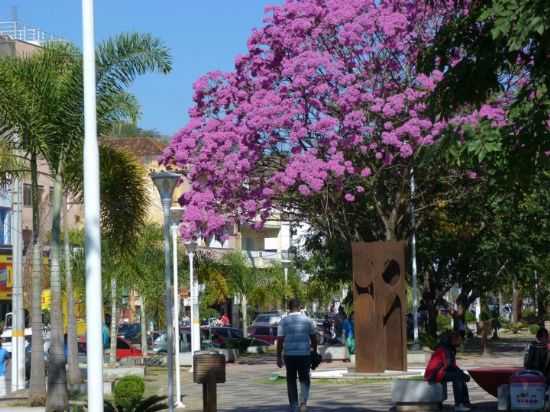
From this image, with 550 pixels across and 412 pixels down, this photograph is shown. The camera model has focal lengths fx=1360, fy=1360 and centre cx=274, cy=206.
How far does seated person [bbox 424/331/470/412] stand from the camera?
69.2ft

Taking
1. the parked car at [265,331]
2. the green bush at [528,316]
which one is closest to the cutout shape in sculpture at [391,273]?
the parked car at [265,331]

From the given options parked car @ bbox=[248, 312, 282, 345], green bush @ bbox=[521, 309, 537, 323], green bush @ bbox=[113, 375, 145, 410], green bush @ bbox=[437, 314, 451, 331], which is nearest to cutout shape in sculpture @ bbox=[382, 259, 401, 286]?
green bush @ bbox=[113, 375, 145, 410]

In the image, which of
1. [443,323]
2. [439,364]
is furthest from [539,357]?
[443,323]

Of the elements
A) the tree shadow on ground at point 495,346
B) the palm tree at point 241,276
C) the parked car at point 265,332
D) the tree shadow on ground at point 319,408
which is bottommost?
the tree shadow on ground at point 319,408

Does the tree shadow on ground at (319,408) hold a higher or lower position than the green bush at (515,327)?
lower

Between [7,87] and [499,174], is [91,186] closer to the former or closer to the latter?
[499,174]

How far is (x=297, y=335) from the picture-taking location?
19734 mm

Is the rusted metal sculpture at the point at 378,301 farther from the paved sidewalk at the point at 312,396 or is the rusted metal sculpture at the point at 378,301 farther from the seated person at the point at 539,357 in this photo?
the seated person at the point at 539,357

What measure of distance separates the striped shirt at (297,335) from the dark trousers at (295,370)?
10cm

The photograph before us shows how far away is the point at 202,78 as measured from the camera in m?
37.0

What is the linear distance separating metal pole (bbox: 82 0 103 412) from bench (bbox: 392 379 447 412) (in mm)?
8175

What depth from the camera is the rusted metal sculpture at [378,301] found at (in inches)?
1200

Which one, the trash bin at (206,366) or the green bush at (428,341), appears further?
the green bush at (428,341)

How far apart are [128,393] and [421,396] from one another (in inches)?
183
